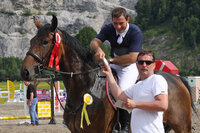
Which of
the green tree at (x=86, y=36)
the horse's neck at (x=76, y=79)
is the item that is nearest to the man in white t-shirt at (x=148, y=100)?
the horse's neck at (x=76, y=79)

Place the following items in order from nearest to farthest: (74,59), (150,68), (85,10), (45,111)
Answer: (150,68) < (74,59) < (45,111) < (85,10)

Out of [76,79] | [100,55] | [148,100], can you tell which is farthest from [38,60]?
[148,100]

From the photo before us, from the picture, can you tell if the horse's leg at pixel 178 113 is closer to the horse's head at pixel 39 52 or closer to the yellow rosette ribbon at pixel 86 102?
the yellow rosette ribbon at pixel 86 102

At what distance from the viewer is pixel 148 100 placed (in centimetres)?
325

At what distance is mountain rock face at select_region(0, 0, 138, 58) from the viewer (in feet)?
342

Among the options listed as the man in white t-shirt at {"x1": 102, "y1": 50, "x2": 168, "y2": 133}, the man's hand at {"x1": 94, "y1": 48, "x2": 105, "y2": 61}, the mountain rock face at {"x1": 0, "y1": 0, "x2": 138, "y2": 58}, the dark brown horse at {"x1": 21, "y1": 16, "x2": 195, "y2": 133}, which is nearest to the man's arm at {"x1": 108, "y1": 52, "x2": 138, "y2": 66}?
the dark brown horse at {"x1": 21, "y1": 16, "x2": 195, "y2": 133}

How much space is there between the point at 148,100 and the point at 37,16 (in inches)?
3994

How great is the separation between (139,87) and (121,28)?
5.78ft

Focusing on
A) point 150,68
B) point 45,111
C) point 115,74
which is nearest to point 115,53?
point 115,74

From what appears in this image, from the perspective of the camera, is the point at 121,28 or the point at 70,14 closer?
the point at 121,28

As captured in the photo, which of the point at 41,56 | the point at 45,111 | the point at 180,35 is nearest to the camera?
the point at 41,56

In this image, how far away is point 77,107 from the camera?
5008 mm

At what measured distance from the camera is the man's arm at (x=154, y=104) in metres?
3.10

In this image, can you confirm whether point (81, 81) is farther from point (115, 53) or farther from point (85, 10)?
point (85, 10)
